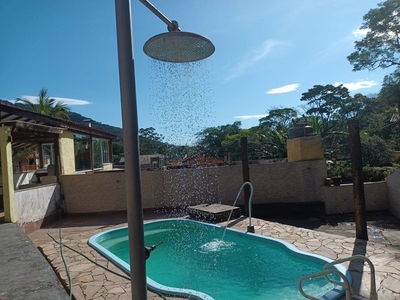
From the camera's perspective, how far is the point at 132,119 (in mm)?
1571

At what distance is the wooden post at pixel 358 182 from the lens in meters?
6.19

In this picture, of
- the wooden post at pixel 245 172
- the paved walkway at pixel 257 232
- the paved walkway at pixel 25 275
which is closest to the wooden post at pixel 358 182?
the paved walkway at pixel 257 232

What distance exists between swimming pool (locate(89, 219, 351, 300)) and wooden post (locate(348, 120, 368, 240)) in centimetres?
172

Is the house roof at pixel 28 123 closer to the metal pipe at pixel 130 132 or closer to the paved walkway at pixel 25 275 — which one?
the paved walkway at pixel 25 275

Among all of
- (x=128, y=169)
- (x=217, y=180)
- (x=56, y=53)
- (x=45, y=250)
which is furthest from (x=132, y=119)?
(x=56, y=53)

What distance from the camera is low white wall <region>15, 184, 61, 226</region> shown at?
770 centimetres

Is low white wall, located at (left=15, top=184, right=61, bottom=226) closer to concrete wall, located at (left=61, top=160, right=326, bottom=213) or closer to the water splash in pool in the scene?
concrete wall, located at (left=61, top=160, right=326, bottom=213)

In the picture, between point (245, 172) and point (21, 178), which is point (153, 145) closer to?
point (21, 178)

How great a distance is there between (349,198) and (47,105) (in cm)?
2427

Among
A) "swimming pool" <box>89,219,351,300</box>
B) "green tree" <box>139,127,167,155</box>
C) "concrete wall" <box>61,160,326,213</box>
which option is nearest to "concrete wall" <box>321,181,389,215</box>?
"concrete wall" <box>61,160,326,213</box>

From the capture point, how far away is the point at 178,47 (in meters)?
2.46

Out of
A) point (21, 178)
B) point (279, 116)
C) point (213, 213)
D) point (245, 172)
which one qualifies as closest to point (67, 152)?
point (21, 178)

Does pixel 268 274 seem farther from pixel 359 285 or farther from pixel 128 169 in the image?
pixel 128 169

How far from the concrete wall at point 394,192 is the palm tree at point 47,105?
23731 mm
